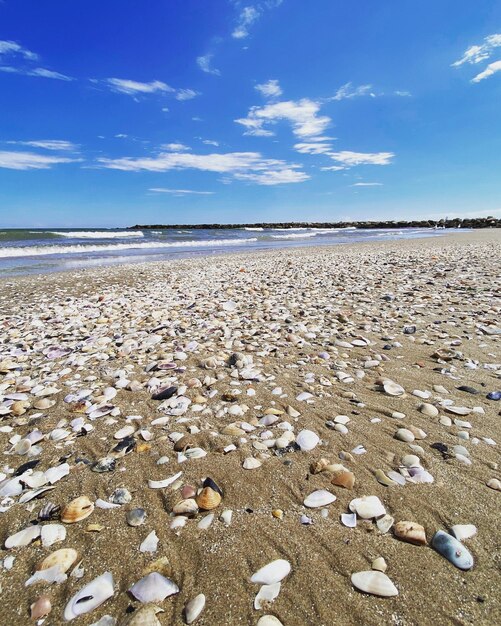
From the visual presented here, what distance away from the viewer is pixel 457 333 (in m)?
4.57

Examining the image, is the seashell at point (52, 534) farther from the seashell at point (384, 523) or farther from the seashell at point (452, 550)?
the seashell at point (452, 550)

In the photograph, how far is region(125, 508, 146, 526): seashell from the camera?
1782mm

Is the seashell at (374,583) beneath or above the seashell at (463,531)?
beneath

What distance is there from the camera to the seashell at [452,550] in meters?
1.49

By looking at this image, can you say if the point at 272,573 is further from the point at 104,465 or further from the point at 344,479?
the point at 104,465

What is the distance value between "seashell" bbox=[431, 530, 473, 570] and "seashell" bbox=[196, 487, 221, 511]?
41.4 inches

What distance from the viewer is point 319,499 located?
1.87m

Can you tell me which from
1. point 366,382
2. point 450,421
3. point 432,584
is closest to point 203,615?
point 432,584

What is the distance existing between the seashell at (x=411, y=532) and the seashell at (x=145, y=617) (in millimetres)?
1092

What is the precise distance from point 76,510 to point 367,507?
59.7 inches

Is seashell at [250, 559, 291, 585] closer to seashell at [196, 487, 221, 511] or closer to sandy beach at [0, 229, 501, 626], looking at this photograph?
sandy beach at [0, 229, 501, 626]

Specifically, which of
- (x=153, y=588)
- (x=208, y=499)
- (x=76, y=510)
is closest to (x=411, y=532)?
(x=208, y=499)

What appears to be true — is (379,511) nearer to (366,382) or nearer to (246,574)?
(246,574)

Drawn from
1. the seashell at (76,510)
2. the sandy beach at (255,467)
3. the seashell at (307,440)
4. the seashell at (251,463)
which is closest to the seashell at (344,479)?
the sandy beach at (255,467)
